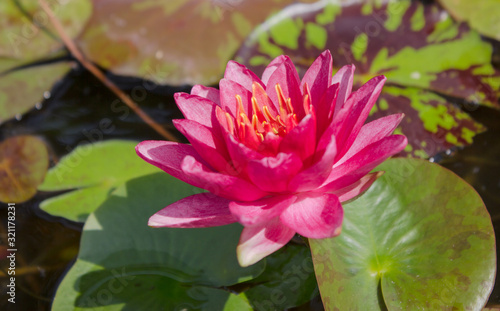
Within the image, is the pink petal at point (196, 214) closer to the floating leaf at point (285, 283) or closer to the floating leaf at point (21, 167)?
the floating leaf at point (285, 283)

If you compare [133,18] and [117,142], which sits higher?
[133,18]

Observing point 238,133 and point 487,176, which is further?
point 487,176

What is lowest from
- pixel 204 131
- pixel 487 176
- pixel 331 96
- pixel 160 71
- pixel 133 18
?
pixel 487 176

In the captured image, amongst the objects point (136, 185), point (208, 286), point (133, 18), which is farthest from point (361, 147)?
point (133, 18)

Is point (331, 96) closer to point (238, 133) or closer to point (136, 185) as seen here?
point (238, 133)

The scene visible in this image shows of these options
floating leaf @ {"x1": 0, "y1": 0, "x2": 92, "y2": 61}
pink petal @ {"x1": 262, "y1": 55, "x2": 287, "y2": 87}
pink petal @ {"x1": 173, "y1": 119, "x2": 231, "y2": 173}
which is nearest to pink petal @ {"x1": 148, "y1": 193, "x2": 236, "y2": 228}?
pink petal @ {"x1": 173, "y1": 119, "x2": 231, "y2": 173}

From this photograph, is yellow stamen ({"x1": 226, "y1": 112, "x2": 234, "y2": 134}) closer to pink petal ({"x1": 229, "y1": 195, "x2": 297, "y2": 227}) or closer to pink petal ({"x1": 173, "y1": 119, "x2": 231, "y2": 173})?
pink petal ({"x1": 173, "y1": 119, "x2": 231, "y2": 173})

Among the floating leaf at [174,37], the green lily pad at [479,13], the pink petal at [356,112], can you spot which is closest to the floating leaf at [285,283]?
the pink petal at [356,112]
